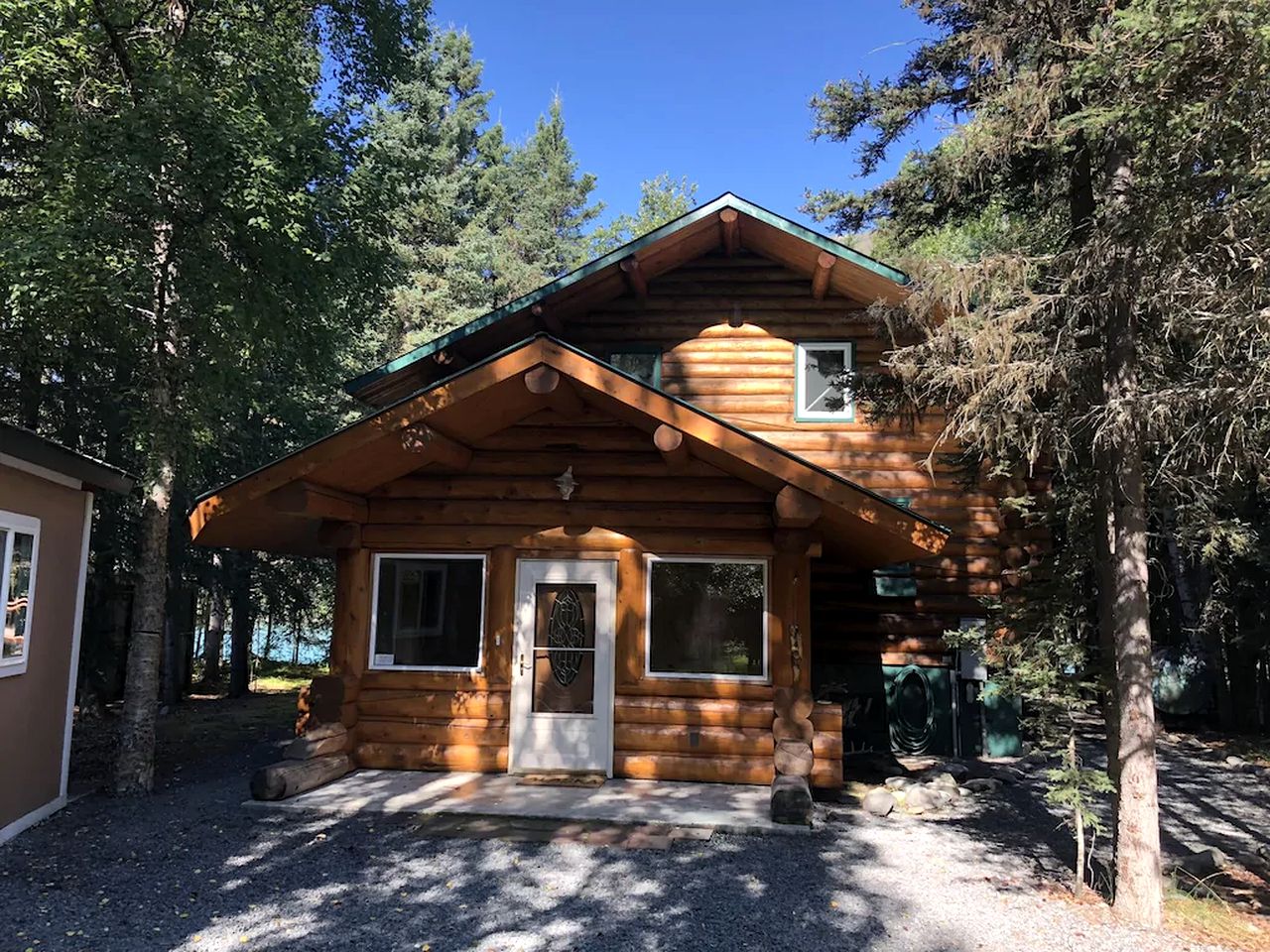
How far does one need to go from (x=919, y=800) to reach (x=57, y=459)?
26.9ft

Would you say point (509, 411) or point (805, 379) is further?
point (805, 379)

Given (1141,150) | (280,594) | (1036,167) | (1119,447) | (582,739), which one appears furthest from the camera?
(280,594)

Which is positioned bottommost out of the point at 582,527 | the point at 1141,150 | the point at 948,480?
the point at 582,527

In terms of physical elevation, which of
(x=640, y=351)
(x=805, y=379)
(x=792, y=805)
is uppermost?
(x=640, y=351)

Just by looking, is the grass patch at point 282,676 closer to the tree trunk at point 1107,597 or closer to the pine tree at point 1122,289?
the tree trunk at point 1107,597

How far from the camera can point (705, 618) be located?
8.41 meters

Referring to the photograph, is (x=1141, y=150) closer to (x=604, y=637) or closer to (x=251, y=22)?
(x=604, y=637)

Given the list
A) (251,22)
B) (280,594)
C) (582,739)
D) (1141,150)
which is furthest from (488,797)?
(280,594)

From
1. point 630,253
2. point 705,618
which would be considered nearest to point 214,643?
point 630,253

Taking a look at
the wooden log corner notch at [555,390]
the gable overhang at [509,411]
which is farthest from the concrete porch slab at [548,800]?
the wooden log corner notch at [555,390]

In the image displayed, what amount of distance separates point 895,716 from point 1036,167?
7.04 metres

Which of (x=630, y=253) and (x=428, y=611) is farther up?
(x=630, y=253)

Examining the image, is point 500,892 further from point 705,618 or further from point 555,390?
point 555,390

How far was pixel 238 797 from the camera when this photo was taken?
7707mm
